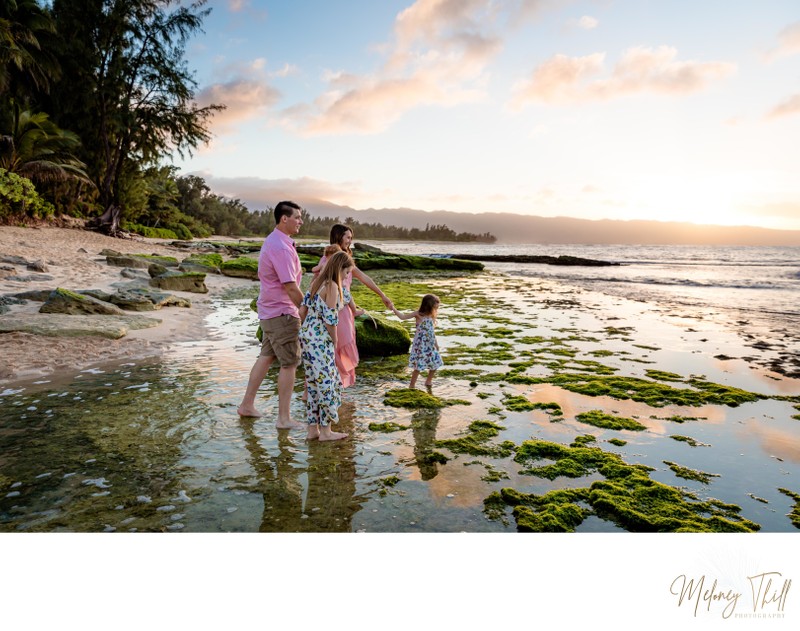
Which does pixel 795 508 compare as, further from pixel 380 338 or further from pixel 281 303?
pixel 380 338

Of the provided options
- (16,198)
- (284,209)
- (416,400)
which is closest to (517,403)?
(416,400)

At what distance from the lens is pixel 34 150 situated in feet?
89.5

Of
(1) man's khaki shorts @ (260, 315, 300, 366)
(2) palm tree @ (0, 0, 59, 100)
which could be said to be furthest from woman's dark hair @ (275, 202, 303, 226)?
(2) palm tree @ (0, 0, 59, 100)

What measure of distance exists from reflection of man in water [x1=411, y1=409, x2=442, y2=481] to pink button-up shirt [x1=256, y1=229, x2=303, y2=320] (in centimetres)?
183

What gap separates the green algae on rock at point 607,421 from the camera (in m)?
5.26

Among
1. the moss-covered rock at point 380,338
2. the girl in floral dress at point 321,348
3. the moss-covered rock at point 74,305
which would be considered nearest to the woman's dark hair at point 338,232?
the girl in floral dress at point 321,348

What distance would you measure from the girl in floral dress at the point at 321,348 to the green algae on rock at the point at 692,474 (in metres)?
3.13

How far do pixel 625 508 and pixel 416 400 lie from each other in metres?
3.12

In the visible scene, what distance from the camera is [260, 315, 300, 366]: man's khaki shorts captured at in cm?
496

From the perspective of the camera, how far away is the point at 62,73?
2955 cm

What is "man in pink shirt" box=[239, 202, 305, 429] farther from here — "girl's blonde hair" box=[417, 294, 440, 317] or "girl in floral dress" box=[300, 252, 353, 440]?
"girl's blonde hair" box=[417, 294, 440, 317]
